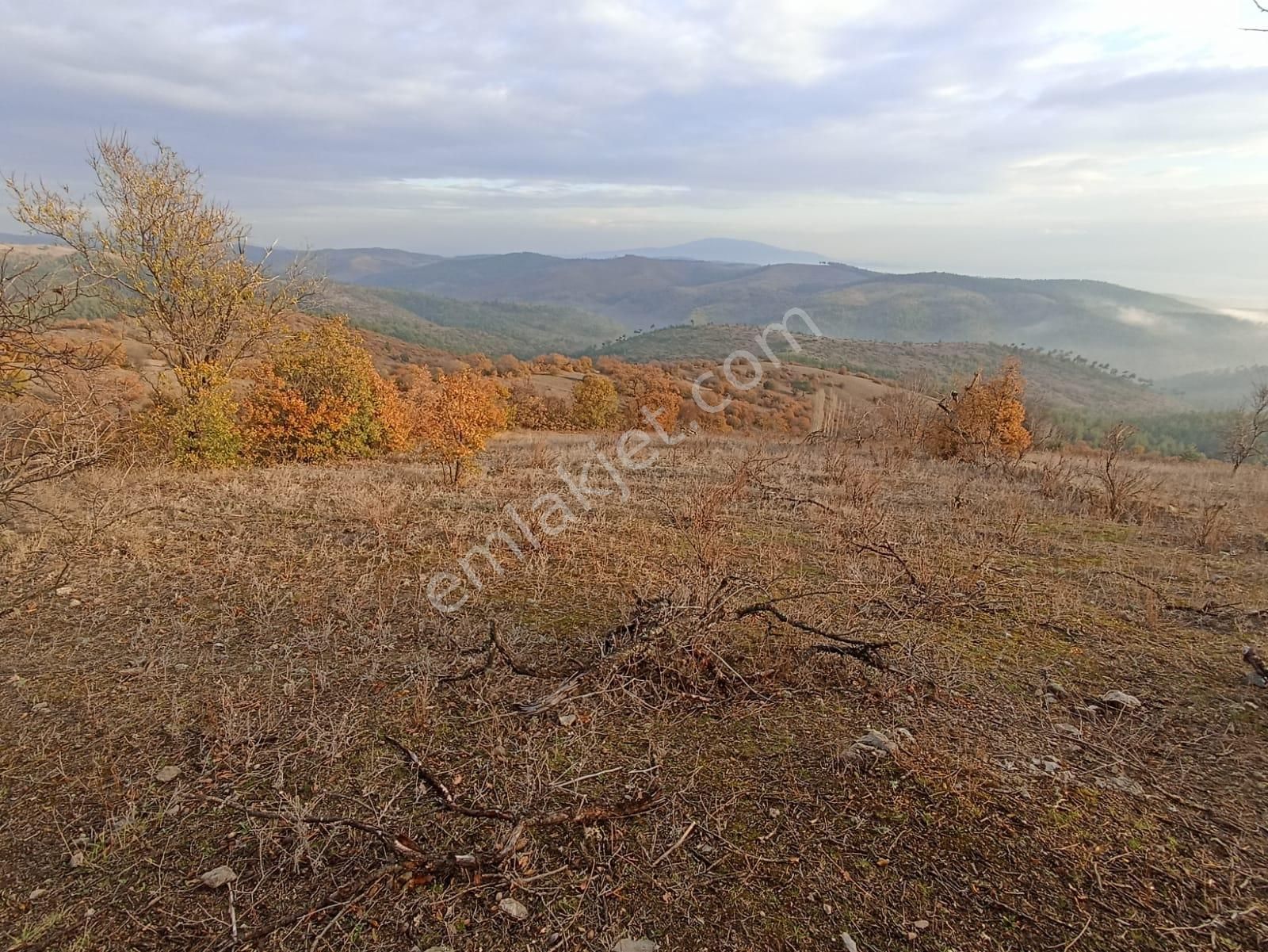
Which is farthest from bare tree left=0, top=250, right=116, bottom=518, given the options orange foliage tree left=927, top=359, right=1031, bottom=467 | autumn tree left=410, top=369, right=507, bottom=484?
orange foliage tree left=927, top=359, right=1031, bottom=467

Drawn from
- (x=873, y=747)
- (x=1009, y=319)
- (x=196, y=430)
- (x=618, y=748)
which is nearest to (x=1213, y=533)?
(x=873, y=747)

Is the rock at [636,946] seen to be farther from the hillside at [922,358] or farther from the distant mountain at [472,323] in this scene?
the distant mountain at [472,323]

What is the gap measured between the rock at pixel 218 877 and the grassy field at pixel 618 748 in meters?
0.03

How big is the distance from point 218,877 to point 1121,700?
462 cm

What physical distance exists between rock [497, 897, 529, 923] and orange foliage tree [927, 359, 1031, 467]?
14.6m

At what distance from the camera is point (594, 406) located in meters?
27.9

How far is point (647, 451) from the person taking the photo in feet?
49.9

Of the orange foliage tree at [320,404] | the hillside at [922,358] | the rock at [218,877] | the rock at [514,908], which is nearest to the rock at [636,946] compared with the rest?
the rock at [514,908]

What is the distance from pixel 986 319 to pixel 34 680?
582ft

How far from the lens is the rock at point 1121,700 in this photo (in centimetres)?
368

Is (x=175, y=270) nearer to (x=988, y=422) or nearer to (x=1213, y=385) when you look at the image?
(x=988, y=422)

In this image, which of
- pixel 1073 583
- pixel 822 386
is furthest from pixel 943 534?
pixel 822 386

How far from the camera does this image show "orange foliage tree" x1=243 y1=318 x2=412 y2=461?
11617 millimetres

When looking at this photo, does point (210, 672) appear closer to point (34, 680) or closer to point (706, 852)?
point (34, 680)
